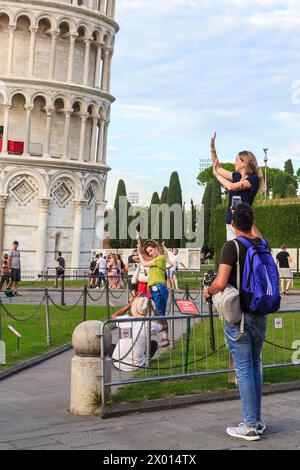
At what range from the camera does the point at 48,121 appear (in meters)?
54.4

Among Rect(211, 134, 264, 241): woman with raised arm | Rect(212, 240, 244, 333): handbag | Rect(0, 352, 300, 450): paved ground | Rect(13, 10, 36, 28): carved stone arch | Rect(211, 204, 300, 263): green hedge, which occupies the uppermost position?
Rect(13, 10, 36, 28): carved stone arch

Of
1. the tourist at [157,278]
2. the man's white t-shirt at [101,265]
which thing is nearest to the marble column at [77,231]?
the man's white t-shirt at [101,265]

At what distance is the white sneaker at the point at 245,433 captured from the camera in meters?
7.42

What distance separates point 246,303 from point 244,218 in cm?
88

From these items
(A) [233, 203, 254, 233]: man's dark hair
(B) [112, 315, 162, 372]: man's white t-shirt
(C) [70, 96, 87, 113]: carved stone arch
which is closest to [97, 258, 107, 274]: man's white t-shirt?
(C) [70, 96, 87, 113]: carved stone arch

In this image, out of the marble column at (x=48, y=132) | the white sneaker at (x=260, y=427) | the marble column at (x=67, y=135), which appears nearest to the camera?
the white sneaker at (x=260, y=427)

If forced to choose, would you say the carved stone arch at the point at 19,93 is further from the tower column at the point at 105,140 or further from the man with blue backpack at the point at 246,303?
the man with blue backpack at the point at 246,303

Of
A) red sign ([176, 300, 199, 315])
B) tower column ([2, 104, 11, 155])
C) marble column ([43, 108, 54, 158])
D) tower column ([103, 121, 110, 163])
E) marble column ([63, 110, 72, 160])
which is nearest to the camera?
red sign ([176, 300, 199, 315])

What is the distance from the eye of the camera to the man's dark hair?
764 centimetres

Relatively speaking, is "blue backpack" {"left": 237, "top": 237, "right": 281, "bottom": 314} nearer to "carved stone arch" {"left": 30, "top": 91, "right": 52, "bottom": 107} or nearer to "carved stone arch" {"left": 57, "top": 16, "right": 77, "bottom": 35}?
"carved stone arch" {"left": 30, "top": 91, "right": 52, "bottom": 107}

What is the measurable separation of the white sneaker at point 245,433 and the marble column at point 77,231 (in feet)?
160

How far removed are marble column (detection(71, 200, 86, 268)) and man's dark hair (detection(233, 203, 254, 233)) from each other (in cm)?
4883

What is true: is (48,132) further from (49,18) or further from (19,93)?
(49,18)

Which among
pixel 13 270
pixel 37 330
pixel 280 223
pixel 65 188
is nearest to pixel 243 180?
pixel 37 330
